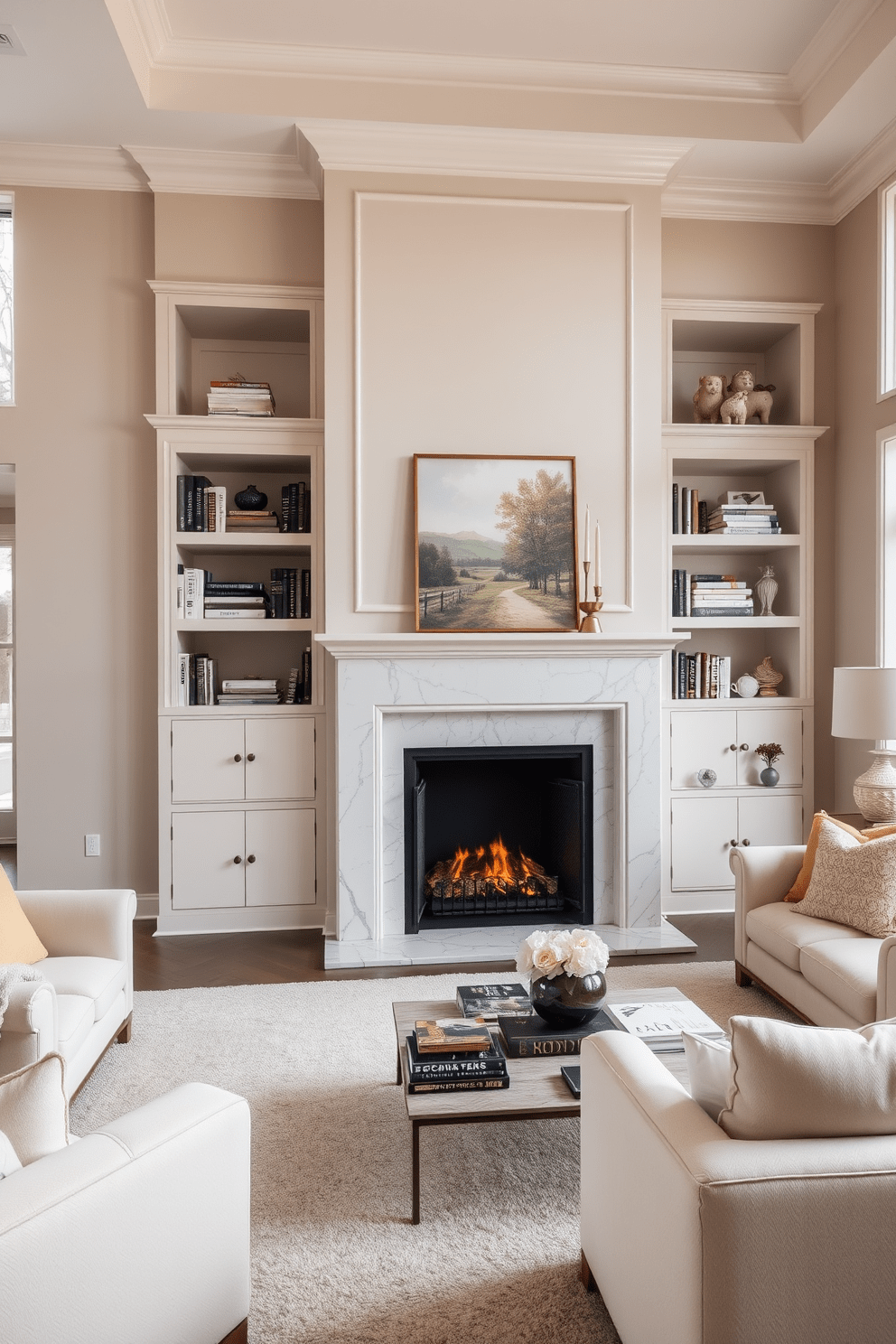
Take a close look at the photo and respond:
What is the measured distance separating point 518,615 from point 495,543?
1.14 feet

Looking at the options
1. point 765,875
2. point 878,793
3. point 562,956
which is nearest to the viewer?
point 562,956

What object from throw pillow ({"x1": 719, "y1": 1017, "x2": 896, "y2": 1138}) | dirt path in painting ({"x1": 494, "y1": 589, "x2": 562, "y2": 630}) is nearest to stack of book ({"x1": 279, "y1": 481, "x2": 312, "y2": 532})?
dirt path in painting ({"x1": 494, "y1": 589, "x2": 562, "y2": 630})

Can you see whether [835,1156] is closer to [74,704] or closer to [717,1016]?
[717,1016]

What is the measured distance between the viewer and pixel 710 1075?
4.82 ft

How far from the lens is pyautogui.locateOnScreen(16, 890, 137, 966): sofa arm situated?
9.16 ft

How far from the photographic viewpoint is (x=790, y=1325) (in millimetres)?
1251

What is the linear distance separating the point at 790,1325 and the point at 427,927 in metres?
2.92

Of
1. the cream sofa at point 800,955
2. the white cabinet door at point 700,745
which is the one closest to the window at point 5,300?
the white cabinet door at point 700,745

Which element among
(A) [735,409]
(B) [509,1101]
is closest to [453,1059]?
(B) [509,1101]

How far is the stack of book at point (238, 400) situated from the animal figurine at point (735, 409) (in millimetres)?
2276

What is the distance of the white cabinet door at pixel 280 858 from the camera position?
13.8ft

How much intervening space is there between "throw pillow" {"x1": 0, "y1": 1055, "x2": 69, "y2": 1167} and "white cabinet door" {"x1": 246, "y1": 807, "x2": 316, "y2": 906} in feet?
9.22

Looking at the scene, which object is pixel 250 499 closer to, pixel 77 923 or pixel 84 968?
pixel 77 923

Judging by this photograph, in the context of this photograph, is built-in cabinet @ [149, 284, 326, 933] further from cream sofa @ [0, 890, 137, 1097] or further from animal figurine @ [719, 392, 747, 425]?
animal figurine @ [719, 392, 747, 425]
